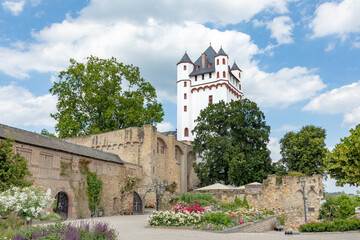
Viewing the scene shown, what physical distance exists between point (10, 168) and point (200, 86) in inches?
1517

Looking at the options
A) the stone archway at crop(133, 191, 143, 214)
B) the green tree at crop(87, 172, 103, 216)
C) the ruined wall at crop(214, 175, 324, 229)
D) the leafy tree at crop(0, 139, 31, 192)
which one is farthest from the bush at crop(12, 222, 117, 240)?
the ruined wall at crop(214, 175, 324, 229)

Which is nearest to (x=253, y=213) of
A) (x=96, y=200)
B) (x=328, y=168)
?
(x=328, y=168)

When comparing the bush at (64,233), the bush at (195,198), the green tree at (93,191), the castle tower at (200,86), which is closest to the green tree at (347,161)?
the bush at (195,198)

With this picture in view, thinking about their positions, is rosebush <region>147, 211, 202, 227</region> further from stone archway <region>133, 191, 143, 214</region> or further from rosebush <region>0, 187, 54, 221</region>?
stone archway <region>133, 191, 143, 214</region>

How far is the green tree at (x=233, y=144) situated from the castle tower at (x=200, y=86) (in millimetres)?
12562

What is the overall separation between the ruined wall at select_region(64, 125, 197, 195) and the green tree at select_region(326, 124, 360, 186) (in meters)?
16.3

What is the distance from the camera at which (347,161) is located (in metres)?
16.5

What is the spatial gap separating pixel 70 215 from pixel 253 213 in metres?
11.4

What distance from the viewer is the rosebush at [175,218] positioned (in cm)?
1445

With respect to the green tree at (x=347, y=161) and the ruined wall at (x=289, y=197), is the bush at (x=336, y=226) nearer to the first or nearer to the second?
the green tree at (x=347, y=161)

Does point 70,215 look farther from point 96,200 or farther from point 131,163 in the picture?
point 131,163

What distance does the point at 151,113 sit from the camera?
3912cm

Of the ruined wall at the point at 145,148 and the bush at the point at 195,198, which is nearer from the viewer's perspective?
the bush at the point at 195,198

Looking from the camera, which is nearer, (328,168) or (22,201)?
(22,201)
